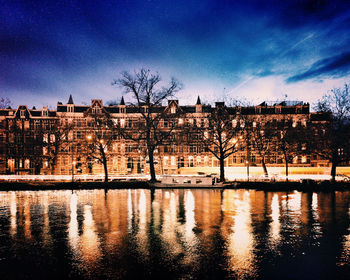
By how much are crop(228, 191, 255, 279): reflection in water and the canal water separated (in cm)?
3

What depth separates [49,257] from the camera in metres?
10.0

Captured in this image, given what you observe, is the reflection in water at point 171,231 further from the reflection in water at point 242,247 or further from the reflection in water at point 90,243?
the reflection in water at point 90,243

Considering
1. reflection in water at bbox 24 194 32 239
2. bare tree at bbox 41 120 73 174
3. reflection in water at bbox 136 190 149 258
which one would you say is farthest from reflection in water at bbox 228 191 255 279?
bare tree at bbox 41 120 73 174

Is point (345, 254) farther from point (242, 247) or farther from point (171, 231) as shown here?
point (171, 231)

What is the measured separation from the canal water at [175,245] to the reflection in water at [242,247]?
32 mm

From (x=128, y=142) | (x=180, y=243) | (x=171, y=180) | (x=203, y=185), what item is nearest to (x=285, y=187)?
(x=203, y=185)

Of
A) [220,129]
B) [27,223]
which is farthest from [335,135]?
[27,223]

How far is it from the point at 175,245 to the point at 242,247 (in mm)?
2859

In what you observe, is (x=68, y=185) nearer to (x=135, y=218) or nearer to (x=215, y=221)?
(x=135, y=218)

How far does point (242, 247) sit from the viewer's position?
1110 cm

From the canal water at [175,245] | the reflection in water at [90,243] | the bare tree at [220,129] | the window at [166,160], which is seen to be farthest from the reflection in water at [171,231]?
the window at [166,160]

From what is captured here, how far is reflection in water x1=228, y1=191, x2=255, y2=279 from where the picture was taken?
868 centimetres

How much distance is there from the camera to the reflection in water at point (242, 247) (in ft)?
28.5

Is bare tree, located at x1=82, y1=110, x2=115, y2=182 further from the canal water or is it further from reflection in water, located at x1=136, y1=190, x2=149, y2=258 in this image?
reflection in water, located at x1=136, y1=190, x2=149, y2=258
